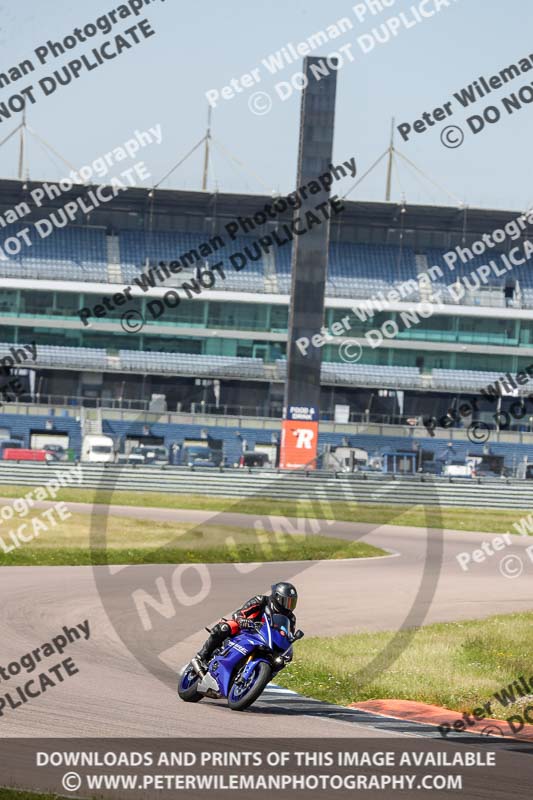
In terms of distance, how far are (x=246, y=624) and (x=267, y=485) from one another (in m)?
35.4

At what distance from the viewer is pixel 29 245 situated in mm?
73438

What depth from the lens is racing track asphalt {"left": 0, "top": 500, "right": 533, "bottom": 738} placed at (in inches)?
455

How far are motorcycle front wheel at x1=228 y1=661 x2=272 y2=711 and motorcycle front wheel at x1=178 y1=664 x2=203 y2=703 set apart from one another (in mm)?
501

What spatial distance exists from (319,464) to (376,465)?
4468 mm

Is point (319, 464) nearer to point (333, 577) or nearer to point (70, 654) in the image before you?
point (333, 577)

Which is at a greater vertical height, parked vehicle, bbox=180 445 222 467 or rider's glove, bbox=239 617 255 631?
rider's glove, bbox=239 617 255 631

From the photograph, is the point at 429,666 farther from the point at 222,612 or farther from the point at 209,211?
the point at 209,211

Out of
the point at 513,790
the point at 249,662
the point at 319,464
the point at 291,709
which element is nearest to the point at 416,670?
the point at 291,709

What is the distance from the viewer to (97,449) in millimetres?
58969

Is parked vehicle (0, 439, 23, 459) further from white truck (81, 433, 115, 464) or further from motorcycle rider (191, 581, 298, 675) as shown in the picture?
motorcycle rider (191, 581, 298, 675)

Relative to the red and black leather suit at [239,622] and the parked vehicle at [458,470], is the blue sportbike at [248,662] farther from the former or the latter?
the parked vehicle at [458,470]

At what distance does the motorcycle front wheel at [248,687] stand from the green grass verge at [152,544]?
1388 cm

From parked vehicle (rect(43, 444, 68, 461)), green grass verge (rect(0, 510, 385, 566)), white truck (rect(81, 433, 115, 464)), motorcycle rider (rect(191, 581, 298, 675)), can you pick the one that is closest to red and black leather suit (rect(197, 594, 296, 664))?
motorcycle rider (rect(191, 581, 298, 675))

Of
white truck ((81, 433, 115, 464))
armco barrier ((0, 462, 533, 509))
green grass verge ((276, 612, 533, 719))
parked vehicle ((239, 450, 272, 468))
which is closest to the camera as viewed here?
green grass verge ((276, 612, 533, 719))
